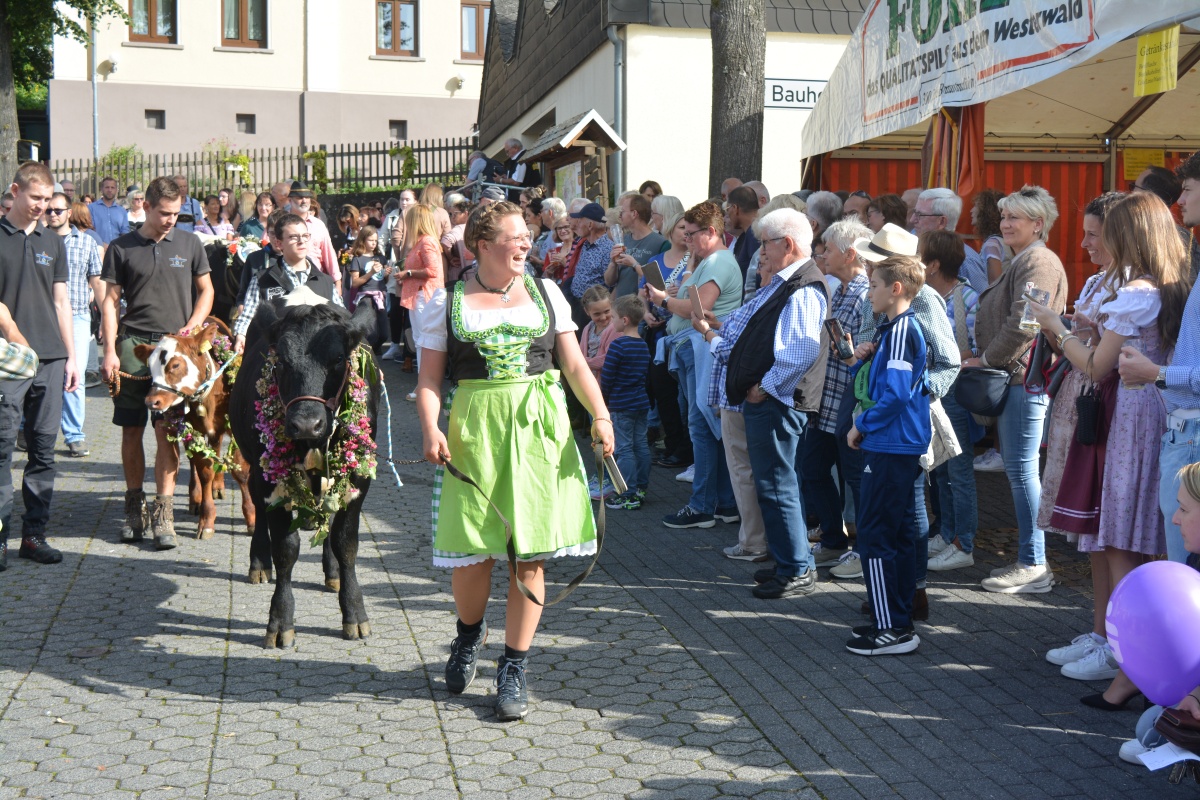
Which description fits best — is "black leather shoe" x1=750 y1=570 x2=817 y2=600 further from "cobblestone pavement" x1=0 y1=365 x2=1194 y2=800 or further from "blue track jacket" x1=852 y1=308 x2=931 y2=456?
"blue track jacket" x1=852 y1=308 x2=931 y2=456

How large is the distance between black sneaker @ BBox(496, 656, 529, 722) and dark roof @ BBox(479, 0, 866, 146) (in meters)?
13.2

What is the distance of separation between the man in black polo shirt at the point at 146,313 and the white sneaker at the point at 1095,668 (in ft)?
17.9

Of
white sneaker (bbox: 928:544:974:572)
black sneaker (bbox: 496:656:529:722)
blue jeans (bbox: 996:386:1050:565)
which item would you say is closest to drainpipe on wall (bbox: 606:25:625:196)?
white sneaker (bbox: 928:544:974:572)

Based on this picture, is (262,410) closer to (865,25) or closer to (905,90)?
(905,90)

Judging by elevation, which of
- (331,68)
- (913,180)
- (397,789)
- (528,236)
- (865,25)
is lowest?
(397,789)

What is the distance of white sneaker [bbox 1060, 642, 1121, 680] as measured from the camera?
17.3 ft

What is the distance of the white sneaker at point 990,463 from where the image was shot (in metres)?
9.92

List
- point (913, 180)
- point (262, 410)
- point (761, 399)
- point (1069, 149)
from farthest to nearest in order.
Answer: point (913, 180), point (1069, 149), point (761, 399), point (262, 410)

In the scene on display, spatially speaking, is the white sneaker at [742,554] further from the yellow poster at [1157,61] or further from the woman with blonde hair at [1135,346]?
the yellow poster at [1157,61]

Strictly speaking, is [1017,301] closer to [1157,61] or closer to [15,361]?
[1157,61]

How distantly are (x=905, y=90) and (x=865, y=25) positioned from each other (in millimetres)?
1133

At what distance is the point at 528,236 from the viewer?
5.06m

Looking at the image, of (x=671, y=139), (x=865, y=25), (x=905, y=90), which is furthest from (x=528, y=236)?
(x=671, y=139)

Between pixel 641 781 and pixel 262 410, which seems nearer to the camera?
pixel 641 781
